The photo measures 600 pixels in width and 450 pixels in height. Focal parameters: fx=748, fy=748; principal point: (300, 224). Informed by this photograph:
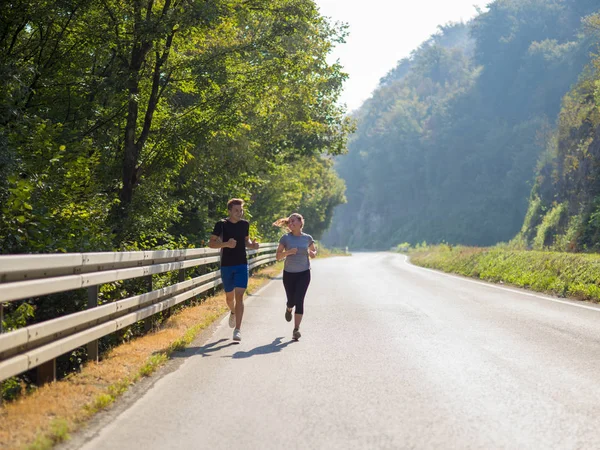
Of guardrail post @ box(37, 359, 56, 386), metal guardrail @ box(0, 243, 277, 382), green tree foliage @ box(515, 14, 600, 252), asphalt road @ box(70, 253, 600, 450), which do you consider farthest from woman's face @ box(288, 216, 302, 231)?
green tree foliage @ box(515, 14, 600, 252)

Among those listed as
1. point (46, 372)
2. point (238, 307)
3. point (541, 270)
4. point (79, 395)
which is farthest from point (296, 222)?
point (541, 270)

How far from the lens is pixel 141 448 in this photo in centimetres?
495

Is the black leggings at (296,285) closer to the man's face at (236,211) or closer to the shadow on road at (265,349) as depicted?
the shadow on road at (265,349)

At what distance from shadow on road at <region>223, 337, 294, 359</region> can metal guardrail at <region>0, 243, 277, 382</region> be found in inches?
52.6

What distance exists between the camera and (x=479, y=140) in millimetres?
118188

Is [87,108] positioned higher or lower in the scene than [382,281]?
higher

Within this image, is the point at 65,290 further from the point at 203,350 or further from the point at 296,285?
the point at 296,285

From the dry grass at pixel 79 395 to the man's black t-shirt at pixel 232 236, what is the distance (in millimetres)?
1162

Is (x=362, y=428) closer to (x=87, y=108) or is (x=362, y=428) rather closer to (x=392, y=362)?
(x=392, y=362)

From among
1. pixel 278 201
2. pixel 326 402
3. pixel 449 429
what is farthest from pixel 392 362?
pixel 278 201

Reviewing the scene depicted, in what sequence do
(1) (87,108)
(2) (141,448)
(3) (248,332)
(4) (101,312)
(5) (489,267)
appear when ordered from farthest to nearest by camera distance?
(5) (489,267)
(1) (87,108)
(3) (248,332)
(4) (101,312)
(2) (141,448)

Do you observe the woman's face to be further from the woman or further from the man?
the man

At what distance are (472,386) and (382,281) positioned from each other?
1771cm

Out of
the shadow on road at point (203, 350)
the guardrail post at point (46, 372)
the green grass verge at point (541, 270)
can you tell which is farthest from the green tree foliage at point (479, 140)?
the guardrail post at point (46, 372)
